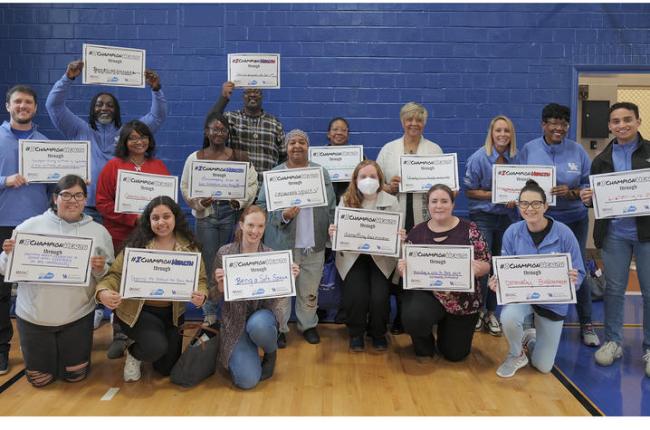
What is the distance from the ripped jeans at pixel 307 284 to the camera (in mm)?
4305

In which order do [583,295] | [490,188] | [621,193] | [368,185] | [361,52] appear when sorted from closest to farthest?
[621,193]
[368,185]
[583,295]
[490,188]
[361,52]

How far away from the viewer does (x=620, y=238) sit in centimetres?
375

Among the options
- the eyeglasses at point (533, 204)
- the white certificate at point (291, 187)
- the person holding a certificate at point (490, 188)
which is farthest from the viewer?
the person holding a certificate at point (490, 188)

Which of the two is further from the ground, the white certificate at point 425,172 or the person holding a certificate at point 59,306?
the white certificate at point 425,172

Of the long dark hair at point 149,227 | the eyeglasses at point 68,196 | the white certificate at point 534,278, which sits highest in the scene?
the eyeglasses at point 68,196

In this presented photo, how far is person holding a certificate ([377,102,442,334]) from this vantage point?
438 cm

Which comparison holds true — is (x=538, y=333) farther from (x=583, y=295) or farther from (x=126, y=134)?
(x=126, y=134)

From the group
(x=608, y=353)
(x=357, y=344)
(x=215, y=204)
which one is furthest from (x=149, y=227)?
(x=608, y=353)

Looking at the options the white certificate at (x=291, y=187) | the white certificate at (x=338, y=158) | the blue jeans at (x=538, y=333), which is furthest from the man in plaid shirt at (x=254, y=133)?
the blue jeans at (x=538, y=333)

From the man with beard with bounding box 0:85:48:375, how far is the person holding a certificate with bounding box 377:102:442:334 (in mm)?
2751

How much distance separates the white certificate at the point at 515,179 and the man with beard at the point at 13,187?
3.51 metres

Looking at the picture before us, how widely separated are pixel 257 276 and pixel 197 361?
68 centimetres

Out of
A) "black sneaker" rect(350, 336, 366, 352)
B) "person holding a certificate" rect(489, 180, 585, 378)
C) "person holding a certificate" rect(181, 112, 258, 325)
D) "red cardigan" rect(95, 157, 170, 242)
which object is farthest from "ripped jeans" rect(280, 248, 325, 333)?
"person holding a certificate" rect(489, 180, 585, 378)

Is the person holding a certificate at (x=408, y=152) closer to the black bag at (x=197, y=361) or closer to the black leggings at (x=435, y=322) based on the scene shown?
the black leggings at (x=435, y=322)
